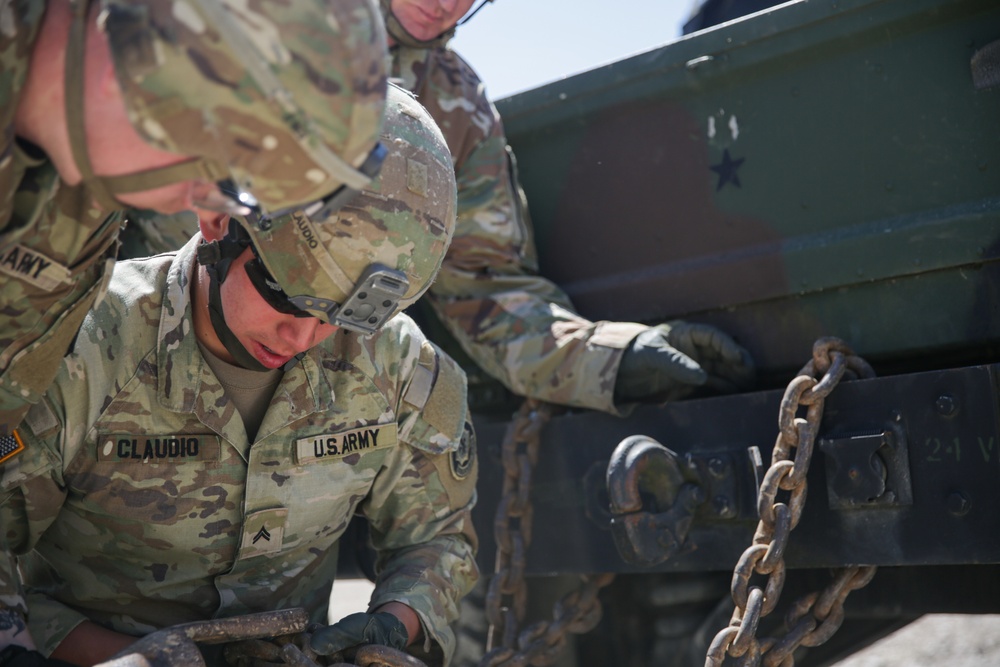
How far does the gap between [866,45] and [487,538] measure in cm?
152

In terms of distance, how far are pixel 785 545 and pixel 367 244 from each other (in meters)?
1.06

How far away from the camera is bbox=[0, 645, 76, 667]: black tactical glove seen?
1.65 m

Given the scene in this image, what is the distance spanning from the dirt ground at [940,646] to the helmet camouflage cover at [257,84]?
13.4 ft

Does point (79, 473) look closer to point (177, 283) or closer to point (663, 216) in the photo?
point (177, 283)

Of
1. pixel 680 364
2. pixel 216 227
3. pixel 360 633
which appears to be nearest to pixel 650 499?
pixel 680 364

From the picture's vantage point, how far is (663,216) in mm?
2820

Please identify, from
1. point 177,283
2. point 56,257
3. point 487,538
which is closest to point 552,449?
point 487,538

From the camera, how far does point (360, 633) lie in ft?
6.66

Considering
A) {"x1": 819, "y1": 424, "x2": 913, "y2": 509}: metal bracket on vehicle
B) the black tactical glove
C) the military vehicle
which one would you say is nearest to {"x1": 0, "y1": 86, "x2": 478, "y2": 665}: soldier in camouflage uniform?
the black tactical glove

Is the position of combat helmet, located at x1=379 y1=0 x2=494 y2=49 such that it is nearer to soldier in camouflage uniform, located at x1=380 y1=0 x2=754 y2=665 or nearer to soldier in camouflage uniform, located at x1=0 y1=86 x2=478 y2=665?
soldier in camouflage uniform, located at x1=380 y1=0 x2=754 y2=665

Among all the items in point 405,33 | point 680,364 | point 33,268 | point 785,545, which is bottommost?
point 785,545

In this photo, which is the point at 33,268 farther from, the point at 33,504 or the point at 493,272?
the point at 493,272

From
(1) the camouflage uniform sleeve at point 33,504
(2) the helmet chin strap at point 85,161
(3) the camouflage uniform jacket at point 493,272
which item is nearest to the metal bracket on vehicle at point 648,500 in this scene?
(3) the camouflage uniform jacket at point 493,272

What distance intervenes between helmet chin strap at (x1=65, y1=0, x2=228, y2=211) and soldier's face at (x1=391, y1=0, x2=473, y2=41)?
182cm
